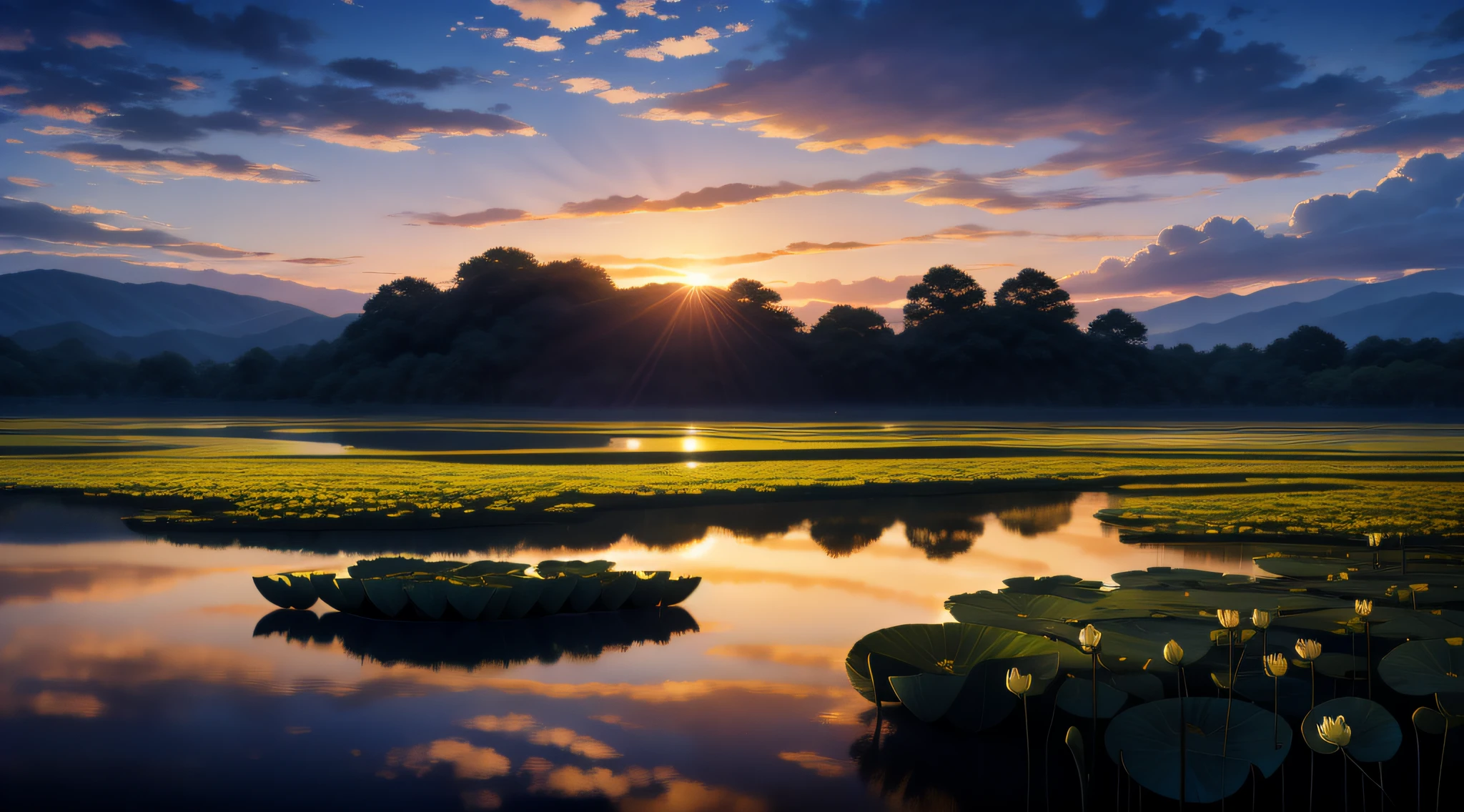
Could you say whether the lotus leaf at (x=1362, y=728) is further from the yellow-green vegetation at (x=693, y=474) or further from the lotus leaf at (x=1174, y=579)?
the yellow-green vegetation at (x=693, y=474)

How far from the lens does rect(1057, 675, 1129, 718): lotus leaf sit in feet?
20.4

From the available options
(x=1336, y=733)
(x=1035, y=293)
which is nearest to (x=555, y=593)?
(x=1336, y=733)

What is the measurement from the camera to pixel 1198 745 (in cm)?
536

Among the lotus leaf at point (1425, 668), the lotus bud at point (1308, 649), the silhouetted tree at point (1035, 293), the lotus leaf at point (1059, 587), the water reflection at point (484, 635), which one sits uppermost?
the silhouetted tree at point (1035, 293)

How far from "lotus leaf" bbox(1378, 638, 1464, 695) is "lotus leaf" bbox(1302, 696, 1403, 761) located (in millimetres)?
739

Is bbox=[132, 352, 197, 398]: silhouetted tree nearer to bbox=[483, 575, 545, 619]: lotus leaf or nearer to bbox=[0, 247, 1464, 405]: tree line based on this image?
bbox=[0, 247, 1464, 405]: tree line

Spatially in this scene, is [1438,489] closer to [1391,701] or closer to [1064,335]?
[1391,701]

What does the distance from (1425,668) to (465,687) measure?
7.27 meters

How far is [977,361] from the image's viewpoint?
347 ft

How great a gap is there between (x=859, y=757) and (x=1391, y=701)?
12.8 feet

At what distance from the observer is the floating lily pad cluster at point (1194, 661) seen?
5219 millimetres

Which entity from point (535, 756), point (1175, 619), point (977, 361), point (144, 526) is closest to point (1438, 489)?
point (1175, 619)

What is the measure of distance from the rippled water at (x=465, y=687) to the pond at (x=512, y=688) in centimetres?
3

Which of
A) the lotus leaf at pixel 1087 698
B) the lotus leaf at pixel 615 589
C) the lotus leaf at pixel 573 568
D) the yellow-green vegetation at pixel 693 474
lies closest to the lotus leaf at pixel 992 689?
the lotus leaf at pixel 1087 698
